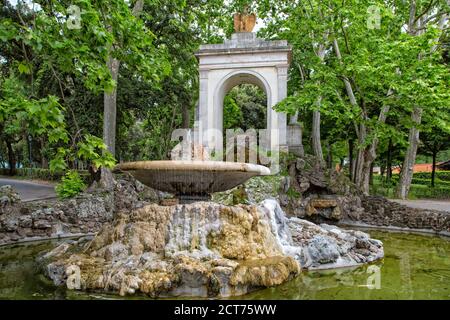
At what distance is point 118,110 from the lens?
→ 19.5 meters

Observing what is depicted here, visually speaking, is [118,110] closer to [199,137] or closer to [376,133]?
[199,137]

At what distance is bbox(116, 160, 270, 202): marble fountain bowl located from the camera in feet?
19.9

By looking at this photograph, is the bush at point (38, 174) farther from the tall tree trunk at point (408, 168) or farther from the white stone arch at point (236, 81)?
the tall tree trunk at point (408, 168)

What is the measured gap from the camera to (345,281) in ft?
18.3

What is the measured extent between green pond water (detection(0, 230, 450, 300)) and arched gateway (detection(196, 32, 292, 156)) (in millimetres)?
7787

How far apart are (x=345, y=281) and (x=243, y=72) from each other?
10466 millimetres

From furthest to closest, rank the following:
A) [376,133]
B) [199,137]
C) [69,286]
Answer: [199,137] < [376,133] < [69,286]

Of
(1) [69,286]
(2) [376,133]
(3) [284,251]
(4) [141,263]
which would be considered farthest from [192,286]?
(2) [376,133]

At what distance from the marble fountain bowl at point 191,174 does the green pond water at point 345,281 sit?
6.35 ft

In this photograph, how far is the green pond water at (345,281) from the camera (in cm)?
489

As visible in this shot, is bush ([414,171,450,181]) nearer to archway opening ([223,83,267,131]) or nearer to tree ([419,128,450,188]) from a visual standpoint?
tree ([419,128,450,188])

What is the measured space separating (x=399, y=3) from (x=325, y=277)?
1471 cm

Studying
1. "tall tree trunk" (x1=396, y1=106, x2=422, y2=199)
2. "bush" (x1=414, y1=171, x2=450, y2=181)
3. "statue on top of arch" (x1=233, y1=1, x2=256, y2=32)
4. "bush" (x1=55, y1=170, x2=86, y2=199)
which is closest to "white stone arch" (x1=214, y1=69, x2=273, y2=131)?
"statue on top of arch" (x1=233, y1=1, x2=256, y2=32)

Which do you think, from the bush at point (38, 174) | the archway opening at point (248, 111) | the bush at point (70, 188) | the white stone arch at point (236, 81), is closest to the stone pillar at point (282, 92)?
Result: the white stone arch at point (236, 81)
